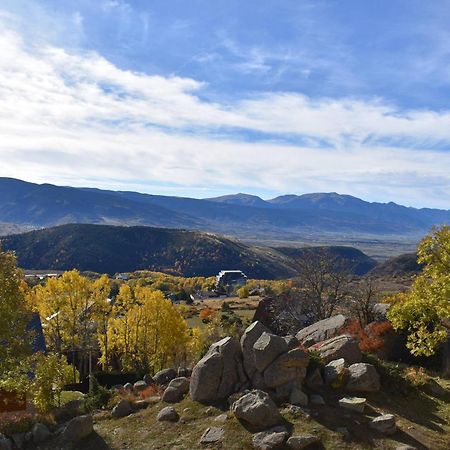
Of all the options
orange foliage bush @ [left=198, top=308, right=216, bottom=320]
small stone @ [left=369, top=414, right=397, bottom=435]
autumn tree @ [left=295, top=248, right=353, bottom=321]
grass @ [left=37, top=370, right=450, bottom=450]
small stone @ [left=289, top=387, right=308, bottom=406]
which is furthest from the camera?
orange foliage bush @ [left=198, top=308, right=216, bottom=320]

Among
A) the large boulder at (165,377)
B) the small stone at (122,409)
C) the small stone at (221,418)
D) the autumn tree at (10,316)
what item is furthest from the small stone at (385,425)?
the autumn tree at (10,316)

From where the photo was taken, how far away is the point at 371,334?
1255 inches

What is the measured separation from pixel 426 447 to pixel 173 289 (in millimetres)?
174583

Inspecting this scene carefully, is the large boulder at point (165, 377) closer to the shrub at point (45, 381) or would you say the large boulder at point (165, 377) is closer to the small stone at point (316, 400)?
the shrub at point (45, 381)

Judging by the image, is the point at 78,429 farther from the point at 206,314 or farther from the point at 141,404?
the point at 206,314

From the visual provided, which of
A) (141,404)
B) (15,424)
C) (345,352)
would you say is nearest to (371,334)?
(345,352)

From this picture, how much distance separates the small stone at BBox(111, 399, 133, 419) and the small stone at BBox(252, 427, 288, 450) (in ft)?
24.1

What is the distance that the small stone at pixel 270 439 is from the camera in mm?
17109

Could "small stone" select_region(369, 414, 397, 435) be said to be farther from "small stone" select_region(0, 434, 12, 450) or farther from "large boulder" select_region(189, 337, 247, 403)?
"small stone" select_region(0, 434, 12, 450)

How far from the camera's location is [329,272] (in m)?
51.7

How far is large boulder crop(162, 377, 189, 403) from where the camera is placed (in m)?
22.3

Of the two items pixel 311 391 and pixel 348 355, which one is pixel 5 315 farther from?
pixel 348 355

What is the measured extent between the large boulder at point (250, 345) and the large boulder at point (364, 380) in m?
4.53

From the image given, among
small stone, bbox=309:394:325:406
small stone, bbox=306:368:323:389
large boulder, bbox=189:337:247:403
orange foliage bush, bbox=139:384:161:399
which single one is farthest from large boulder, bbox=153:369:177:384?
small stone, bbox=309:394:325:406
